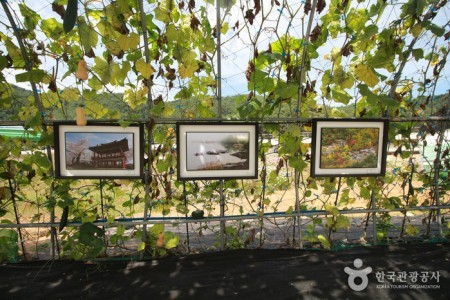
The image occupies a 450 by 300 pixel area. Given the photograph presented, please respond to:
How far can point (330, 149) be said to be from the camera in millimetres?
1714

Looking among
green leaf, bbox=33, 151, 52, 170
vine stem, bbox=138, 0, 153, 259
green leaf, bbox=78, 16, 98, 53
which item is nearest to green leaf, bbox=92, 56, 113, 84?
green leaf, bbox=78, 16, 98, 53

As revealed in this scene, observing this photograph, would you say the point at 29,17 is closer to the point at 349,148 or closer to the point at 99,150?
the point at 99,150

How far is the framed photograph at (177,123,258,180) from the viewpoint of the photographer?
161cm

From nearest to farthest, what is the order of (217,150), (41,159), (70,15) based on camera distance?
1. (70,15)
2. (41,159)
3. (217,150)

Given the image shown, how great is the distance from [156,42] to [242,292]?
1.48 metres

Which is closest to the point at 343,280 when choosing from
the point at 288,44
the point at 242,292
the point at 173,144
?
the point at 242,292

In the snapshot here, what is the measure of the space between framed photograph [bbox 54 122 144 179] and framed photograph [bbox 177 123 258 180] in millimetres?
262

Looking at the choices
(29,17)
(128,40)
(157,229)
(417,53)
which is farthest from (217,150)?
(417,53)

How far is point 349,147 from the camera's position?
1.73 m

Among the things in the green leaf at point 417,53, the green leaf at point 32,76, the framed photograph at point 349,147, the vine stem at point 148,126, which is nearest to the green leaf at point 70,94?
the green leaf at point 32,76

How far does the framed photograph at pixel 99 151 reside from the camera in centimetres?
155

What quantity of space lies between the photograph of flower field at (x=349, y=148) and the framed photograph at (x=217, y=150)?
455 mm

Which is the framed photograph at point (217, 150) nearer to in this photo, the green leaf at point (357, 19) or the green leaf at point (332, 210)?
the green leaf at point (332, 210)

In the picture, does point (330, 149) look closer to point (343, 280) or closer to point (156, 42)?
point (343, 280)
